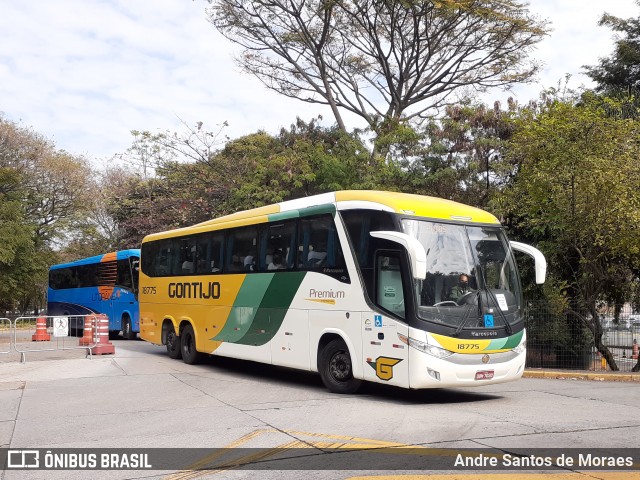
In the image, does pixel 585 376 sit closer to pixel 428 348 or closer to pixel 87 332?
pixel 428 348

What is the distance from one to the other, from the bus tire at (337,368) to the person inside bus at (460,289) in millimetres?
2180

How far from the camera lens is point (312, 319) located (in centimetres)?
1256

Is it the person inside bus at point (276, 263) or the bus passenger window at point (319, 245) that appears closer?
the bus passenger window at point (319, 245)

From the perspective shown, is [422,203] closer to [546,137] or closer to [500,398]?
[500,398]

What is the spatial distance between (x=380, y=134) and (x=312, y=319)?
1443 cm

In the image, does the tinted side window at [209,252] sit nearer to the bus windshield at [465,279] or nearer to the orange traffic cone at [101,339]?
the orange traffic cone at [101,339]

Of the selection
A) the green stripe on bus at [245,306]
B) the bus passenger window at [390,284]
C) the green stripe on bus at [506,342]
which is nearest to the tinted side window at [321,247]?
the bus passenger window at [390,284]

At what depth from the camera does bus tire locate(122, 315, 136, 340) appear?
27453 mm

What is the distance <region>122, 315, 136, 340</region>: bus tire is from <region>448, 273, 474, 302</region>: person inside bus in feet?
63.6

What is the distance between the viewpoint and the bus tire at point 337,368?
38.6ft

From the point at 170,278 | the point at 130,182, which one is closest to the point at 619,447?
the point at 170,278

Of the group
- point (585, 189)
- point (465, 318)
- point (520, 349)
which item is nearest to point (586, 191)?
point (585, 189)

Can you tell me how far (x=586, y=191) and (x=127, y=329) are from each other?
61.2 feet

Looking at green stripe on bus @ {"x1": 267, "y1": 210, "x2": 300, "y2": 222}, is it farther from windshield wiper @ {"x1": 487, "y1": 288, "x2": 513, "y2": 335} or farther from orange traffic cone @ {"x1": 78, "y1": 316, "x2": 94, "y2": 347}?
orange traffic cone @ {"x1": 78, "y1": 316, "x2": 94, "y2": 347}
